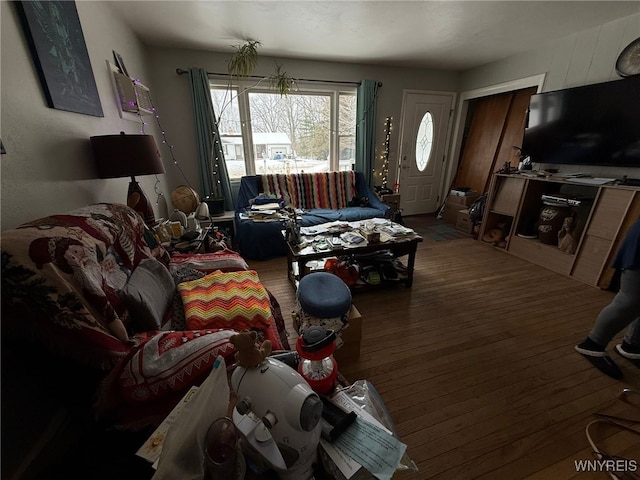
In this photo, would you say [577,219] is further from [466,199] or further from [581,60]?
[581,60]

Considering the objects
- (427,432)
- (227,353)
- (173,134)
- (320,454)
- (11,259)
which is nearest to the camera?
(320,454)

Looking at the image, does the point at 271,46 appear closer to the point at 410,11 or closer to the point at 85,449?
the point at 410,11

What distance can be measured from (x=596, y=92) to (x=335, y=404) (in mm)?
3580

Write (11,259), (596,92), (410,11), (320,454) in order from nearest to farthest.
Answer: (320,454), (11,259), (410,11), (596,92)

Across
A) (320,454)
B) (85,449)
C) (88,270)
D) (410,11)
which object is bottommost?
(85,449)

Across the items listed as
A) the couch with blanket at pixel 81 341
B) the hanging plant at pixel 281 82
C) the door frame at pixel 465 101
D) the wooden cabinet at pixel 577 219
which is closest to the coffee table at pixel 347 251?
the couch with blanket at pixel 81 341

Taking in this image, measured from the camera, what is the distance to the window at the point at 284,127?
3404 mm

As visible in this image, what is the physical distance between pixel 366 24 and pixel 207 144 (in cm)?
225

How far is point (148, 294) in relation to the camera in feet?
3.49

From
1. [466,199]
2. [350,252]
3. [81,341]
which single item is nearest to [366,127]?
[466,199]

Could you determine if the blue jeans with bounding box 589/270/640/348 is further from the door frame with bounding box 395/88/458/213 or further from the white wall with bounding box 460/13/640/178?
the door frame with bounding box 395/88/458/213

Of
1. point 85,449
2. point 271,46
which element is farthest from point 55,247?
point 271,46

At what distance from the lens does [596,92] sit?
93.5 inches

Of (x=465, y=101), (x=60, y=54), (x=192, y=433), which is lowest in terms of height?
(x=192, y=433)
